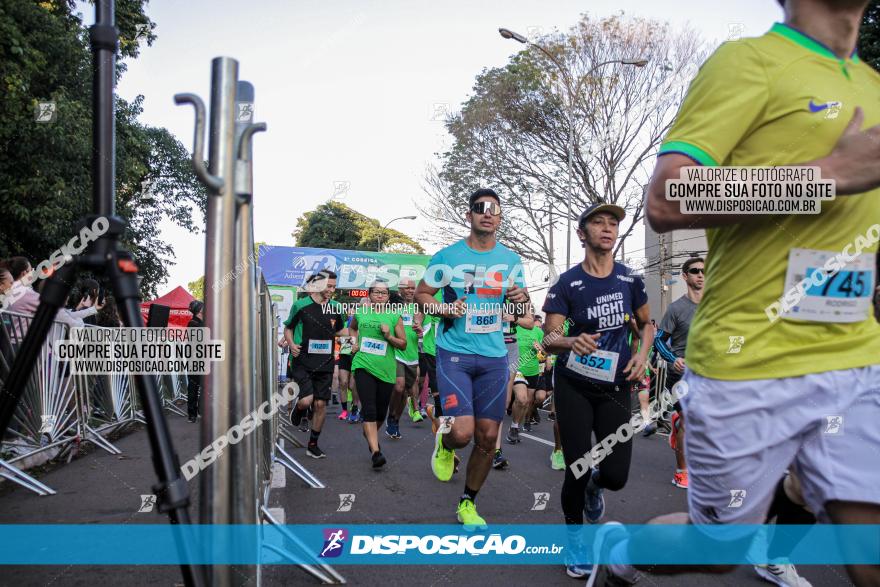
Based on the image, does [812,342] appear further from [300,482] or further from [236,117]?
[300,482]

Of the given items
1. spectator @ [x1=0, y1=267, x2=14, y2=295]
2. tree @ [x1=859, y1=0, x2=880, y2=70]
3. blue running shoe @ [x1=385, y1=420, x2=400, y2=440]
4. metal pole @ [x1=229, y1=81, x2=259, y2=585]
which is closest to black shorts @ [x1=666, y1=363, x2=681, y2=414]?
blue running shoe @ [x1=385, y1=420, x2=400, y2=440]

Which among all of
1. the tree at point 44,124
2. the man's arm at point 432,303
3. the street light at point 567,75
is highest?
the street light at point 567,75

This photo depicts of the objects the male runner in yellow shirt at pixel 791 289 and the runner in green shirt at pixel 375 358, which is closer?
the male runner in yellow shirt at pixel 791 289

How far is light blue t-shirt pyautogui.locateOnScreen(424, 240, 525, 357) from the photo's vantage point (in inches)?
197

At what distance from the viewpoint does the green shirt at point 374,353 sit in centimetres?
799

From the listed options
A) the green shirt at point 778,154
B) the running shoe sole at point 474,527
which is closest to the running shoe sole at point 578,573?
the running shoe sole at point 474,527

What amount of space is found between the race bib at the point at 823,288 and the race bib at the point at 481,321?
10.8 feet

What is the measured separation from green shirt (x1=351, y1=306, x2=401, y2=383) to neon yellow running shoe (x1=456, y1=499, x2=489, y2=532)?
348cm

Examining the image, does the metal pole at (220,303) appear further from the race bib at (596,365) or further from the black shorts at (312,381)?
the black shorts at (312,381)

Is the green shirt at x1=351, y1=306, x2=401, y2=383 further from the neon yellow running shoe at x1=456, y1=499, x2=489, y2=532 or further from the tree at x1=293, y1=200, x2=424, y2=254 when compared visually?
the tree at x1=293, y1=200, x2=424, y2=254

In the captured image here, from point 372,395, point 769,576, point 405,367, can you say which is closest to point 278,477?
point 372,395

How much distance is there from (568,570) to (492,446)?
3.67 ft

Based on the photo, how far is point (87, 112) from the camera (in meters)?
13.5

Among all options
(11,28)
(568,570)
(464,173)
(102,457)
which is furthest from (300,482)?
(464,173)
